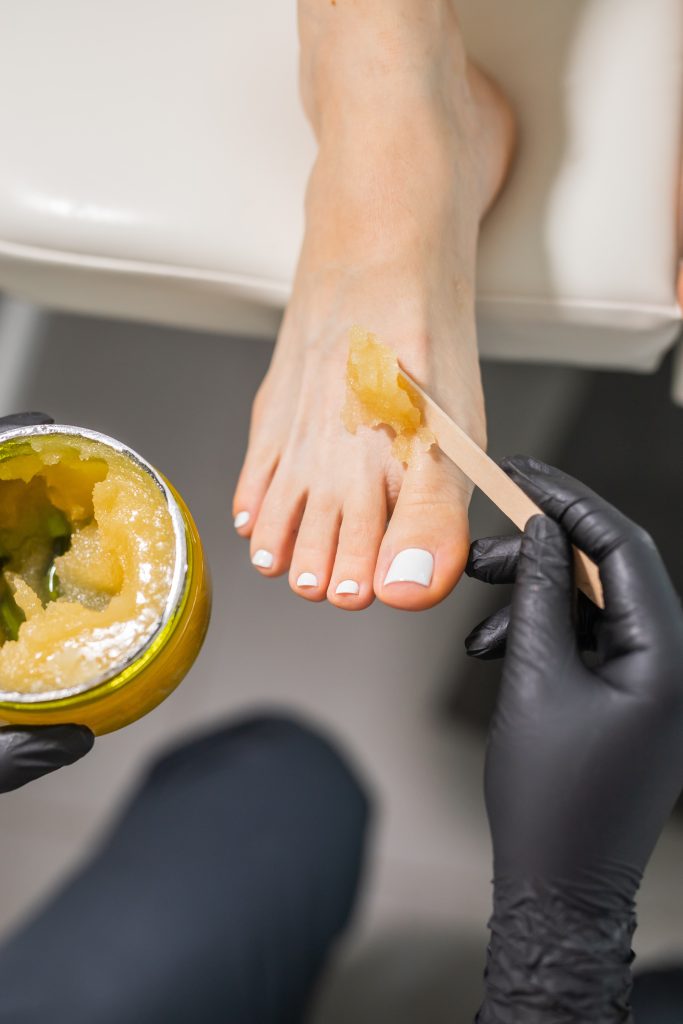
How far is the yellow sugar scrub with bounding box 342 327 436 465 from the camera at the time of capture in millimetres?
719

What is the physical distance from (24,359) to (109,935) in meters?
0.77

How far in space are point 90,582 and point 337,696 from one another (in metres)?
0.57

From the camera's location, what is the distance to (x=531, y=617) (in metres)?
0.59

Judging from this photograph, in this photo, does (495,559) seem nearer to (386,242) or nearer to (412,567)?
(412,567)

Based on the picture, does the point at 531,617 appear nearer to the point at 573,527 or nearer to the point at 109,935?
the point at 573,527

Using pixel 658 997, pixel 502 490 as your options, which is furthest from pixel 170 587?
pixel 658 997

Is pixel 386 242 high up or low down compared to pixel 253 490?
up

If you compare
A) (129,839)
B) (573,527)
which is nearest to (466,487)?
(573,527)

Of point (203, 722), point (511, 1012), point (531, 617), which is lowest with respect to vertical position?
point (203, 722)

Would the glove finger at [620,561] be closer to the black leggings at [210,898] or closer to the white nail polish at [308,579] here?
the white nail polish at [308,579]

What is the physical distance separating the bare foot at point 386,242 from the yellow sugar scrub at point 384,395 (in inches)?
0.7

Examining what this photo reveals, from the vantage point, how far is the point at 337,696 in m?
1.10

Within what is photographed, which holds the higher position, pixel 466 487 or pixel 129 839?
pixel 466 487

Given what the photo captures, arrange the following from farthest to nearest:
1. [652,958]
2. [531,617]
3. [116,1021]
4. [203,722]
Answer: [203,722]
[652,958]
[116,1021]
[531,617]
